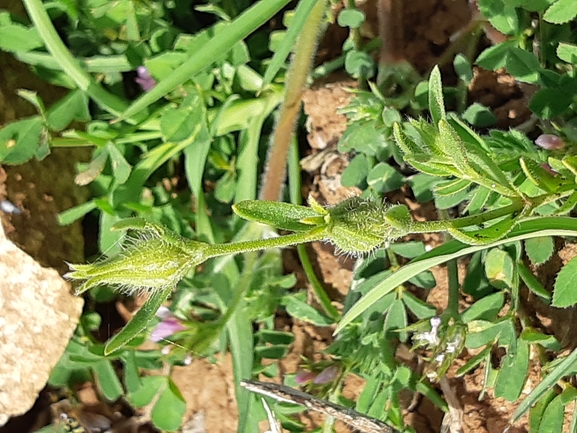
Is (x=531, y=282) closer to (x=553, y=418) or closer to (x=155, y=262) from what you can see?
(x=553, y=418)

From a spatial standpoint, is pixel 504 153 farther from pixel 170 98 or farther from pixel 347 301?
pixel 170 98

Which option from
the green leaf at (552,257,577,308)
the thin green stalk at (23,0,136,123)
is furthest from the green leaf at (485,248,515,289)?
the thin green stalk at (23,0,136,123)

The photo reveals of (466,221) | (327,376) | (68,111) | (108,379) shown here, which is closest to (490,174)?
(466,221)

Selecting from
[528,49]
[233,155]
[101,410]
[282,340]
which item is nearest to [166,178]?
[233,155]

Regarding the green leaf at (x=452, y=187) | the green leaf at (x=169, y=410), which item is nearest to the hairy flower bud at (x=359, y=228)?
the green leaf at (x=452, y=187)

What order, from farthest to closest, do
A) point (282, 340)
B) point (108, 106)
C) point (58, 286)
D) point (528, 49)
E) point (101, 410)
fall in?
point (101, 410), point (58, 286), point (282, 340), point (108, 106), point (528, 49)

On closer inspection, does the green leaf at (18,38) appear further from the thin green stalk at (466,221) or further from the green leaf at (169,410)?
the thin green stalk at (466,221)

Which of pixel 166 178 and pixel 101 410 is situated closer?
pixel 166 178
